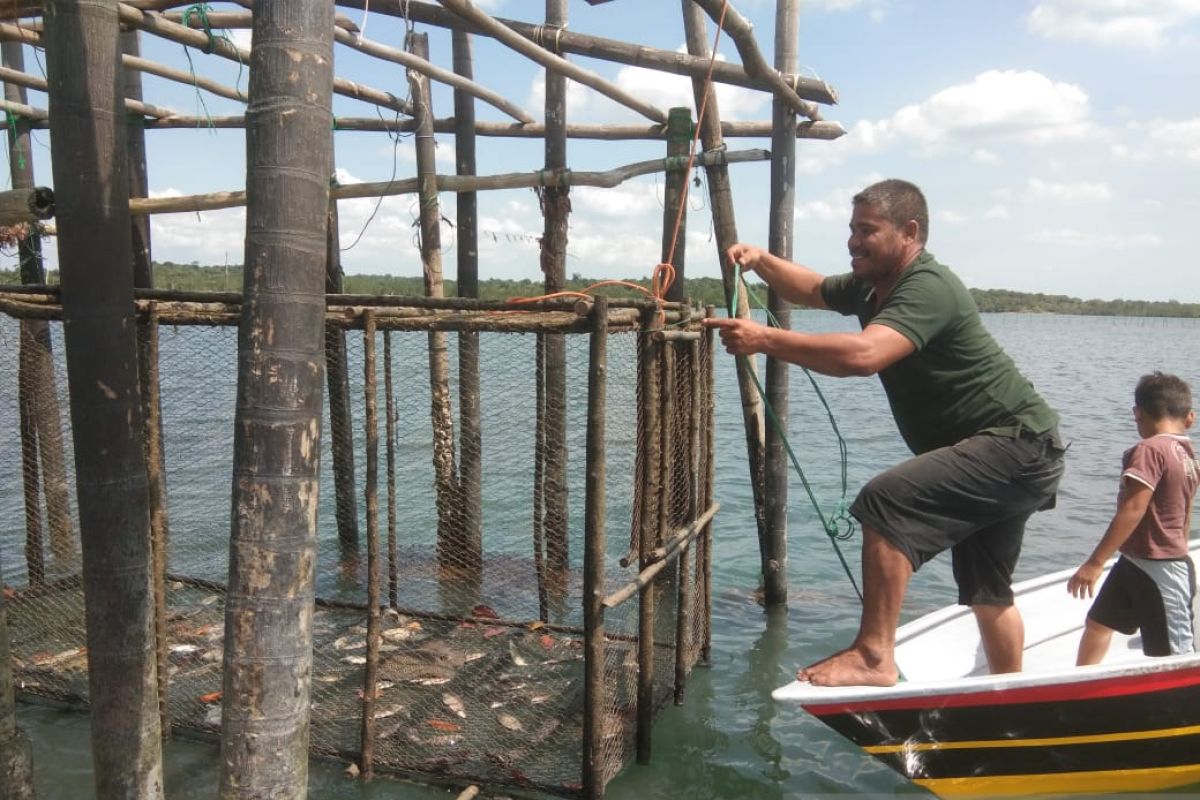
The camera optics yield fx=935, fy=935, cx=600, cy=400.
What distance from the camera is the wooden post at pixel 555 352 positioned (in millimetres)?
8586

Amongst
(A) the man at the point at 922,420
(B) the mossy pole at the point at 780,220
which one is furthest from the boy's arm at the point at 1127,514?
(B) the mossy pole at the point at 780,220

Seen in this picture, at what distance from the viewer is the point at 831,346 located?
428 centimetres

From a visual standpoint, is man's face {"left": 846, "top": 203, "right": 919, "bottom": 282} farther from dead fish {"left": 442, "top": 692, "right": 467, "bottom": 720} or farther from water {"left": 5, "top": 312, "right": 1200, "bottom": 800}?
dead fish {"left": 442, "top": 692, "right": 467, "bottom": 720}

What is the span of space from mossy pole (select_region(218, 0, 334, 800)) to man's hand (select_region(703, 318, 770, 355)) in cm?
218

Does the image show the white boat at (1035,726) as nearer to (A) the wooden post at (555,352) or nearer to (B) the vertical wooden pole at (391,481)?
(B) the vertical wooden pole at (391,481)

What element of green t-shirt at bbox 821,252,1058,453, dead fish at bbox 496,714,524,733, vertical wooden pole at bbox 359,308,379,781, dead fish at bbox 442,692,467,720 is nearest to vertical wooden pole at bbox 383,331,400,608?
dead fish at bbox 442,692,467,720

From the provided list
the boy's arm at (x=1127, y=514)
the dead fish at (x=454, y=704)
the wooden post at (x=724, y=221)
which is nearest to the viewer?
the boy's arm at (x=1127, y=514)

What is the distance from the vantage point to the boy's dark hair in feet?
18.5

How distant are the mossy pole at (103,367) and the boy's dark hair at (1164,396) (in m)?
5.55

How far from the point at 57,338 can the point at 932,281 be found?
11248 mm

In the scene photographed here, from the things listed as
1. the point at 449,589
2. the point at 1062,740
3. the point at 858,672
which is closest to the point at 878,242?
the point at 858,672

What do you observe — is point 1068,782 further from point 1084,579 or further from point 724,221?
point 724,221

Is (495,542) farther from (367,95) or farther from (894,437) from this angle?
(894,437)

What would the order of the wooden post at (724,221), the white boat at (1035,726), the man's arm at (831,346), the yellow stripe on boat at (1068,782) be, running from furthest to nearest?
1. the wooden post at (724,221)
2. the yellow stripe on boat at (1068,782)
3. the white boat at (1035,726)
4. the man's arm at (831,346)
